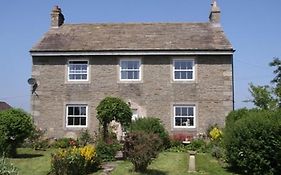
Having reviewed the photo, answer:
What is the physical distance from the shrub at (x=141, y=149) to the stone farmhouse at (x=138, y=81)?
445 inches

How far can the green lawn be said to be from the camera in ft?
51.4

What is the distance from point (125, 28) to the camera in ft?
99.4

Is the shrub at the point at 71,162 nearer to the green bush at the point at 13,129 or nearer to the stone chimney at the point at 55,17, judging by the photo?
the green bush at the point at 13,129

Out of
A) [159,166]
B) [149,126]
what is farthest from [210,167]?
[149,126]

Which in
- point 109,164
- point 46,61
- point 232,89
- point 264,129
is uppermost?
point 46,61

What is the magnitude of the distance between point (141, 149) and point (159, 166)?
2419mm

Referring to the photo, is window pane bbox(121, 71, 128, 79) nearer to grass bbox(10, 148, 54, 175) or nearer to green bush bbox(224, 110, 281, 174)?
grass bbox(10, 148, 54, 175)

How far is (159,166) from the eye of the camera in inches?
664

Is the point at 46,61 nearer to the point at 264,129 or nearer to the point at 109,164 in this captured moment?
the point at 109,164

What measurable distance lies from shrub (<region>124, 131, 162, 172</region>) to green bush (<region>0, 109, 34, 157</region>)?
6.32 m

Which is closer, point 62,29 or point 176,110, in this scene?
point 176,110

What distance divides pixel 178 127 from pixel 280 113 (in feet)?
38.7

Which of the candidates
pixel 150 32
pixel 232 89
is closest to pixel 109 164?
pixel 232 89

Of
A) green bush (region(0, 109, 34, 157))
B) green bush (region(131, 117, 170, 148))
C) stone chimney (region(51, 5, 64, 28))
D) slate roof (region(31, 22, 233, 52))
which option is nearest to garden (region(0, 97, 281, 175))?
green bush (region(0, 109, 34, 157))
